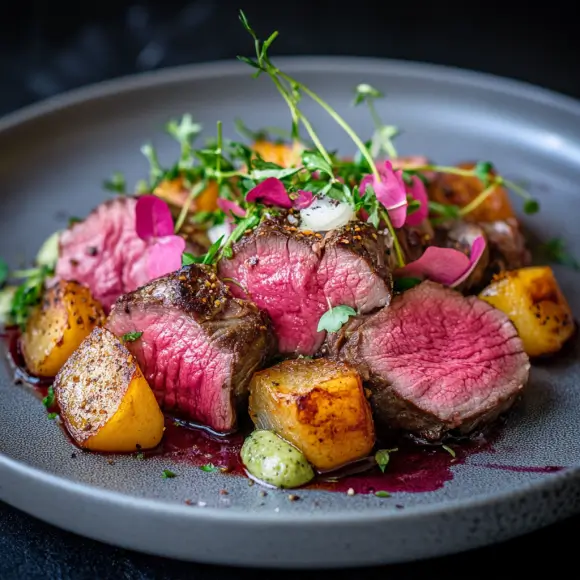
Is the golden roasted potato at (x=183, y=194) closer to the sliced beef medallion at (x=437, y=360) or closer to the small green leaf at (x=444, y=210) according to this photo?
the small green leaf at (x=444, y=210)

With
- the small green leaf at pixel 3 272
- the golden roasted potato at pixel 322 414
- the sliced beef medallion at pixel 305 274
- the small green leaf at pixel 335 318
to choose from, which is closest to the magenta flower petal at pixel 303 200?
the sliced beef medallion at pixel 305 274

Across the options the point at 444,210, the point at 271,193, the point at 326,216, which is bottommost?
the point at 444,210

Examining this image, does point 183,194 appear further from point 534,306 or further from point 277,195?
point 534,306

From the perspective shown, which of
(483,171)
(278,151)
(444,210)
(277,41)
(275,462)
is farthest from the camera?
(277,41)

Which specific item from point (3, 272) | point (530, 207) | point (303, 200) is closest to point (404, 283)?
point (303, 200)

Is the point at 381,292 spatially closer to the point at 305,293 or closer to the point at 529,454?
the point at 305,293
